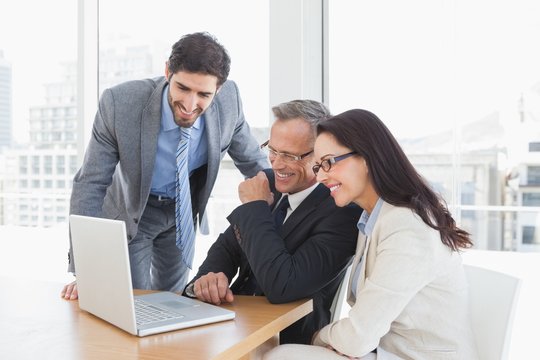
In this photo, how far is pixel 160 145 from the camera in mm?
2221

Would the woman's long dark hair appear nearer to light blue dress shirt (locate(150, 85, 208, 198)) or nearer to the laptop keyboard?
the laptop keyboard

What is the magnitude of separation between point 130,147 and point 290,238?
2.13ft

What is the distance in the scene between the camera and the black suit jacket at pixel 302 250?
169 centimetres

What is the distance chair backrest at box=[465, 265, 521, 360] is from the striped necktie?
97cm

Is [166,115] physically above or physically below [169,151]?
above

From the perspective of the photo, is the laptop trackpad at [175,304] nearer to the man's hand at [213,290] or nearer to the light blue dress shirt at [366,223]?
the man's hand at [213,290]

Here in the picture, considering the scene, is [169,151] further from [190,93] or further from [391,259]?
[391,259]

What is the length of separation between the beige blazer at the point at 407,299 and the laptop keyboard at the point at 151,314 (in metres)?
0.38

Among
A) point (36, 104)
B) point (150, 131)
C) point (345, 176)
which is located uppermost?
point (36, 104)

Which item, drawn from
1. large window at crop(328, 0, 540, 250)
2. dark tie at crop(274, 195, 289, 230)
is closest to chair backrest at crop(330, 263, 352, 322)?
dark tie at crop(274, 195, 289, 230)

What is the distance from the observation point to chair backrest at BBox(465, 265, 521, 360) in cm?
157

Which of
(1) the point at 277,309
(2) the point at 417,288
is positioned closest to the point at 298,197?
(1) the point at 277,309

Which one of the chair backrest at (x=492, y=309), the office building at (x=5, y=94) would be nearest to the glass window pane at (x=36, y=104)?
the office building at (x=5, y=94)

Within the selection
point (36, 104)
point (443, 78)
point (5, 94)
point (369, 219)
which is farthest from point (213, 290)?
point (5, 94)
